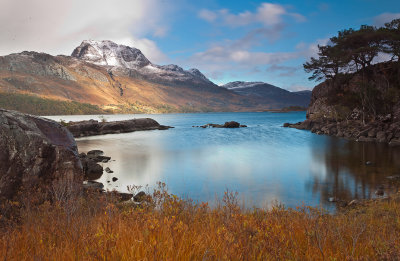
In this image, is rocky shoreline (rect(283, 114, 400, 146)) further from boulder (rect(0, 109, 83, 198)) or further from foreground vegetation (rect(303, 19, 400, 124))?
boulder (rect(0, 109, 83, 198))

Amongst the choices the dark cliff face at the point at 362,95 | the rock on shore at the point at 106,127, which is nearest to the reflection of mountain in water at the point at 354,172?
the dark cliff face at the point at 362,95

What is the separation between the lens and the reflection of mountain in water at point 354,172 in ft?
48.8

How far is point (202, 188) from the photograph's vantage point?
17109 mm

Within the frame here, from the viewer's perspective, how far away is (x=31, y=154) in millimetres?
8891

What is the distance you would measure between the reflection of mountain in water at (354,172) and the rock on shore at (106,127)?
4446 cm

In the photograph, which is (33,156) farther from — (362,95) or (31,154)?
(362,95)

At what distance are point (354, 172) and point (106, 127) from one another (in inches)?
2074

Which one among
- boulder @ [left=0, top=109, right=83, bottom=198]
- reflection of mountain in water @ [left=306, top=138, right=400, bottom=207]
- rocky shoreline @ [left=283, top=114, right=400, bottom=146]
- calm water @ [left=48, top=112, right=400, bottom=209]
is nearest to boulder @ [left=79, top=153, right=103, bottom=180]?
calm water @ [left=48, top=112, right=400, bottom=209]

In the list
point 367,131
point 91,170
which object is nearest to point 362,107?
point 367,131

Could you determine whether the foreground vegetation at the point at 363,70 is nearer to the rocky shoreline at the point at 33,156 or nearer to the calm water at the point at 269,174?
the calm water at the point at 269,174

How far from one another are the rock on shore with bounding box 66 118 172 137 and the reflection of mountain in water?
44457 mm

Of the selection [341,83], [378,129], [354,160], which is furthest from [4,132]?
[341,83]

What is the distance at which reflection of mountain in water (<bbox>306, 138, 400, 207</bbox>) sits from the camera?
48.8ft

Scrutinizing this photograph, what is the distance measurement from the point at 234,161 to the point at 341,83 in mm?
44343
